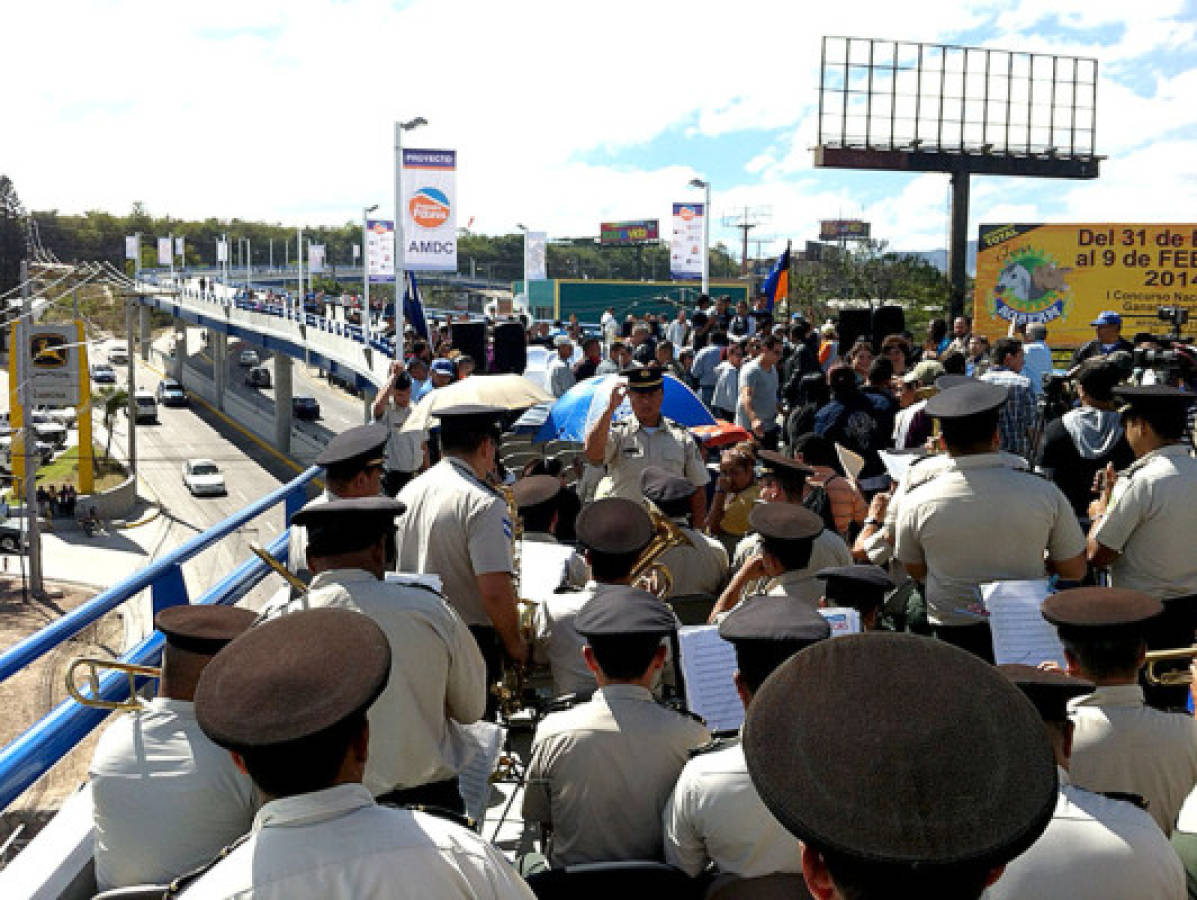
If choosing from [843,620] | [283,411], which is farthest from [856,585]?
[283,411]

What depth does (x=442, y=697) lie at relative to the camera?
3760mm

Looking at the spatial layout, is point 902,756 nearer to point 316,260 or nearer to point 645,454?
point 645,454

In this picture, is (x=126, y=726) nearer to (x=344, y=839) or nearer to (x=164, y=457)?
(x=344, y=839)

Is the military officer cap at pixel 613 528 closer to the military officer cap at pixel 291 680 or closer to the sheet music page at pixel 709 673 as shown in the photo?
the sheet music page at pixel 709 673

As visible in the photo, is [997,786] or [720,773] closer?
[997,786]

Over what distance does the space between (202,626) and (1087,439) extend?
18.5 feet

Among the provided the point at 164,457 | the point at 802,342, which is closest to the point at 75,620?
the point at 802,342

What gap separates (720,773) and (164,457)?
2563 inches

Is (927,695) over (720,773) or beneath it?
over

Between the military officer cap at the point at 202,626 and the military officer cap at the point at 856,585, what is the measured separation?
231 cm

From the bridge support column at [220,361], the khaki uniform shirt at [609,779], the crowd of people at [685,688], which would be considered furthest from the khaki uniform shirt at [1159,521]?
the bridge support column at [220,361]

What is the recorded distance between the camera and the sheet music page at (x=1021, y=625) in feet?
14.3

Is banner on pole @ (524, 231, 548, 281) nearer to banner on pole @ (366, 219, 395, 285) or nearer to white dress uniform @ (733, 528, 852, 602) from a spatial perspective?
banner on pole @ (366, 219, 395, 285)

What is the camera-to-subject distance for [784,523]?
5102 mm
